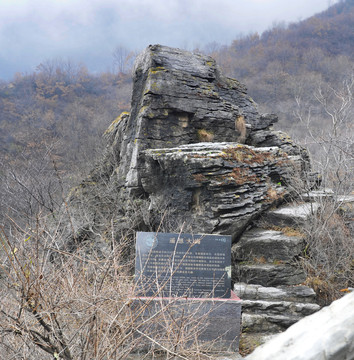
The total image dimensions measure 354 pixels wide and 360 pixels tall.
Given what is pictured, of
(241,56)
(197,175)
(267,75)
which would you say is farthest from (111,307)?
(241,56)

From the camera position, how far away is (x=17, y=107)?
3475cm

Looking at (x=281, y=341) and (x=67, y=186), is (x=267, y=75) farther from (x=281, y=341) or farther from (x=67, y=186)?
(x=281, y=341)

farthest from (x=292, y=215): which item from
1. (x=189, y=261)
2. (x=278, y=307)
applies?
(x=189, y=261)

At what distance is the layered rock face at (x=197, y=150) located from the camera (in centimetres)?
889

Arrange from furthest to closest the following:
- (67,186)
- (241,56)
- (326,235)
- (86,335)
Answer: (241,56), (67,186), (326,235), (86,335)

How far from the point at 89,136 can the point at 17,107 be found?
12645 millimetres

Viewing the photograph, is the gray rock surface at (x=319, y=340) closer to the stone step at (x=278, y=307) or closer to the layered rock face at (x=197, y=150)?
the stone step at (x=278, y=307)

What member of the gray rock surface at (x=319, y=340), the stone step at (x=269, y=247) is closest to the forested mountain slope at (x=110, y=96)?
the stone step at (x=269, y=247)

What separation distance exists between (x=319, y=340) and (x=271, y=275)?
6.69m

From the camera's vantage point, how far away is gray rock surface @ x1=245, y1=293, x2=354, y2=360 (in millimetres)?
1074

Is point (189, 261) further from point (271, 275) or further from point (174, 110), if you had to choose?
point (174, 110)

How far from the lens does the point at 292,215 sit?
835cm

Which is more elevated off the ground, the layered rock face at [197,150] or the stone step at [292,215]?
the layered rock face at [197,150]

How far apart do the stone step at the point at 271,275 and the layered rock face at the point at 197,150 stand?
→ 1.29m
